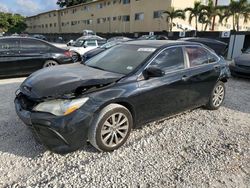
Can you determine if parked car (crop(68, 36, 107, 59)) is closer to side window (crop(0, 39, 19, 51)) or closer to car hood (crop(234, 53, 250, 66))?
side window (crop(0, 39, 19, 51))

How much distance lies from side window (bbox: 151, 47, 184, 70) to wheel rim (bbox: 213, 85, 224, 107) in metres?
1.34

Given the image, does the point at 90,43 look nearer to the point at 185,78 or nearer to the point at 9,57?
the point at 9,57

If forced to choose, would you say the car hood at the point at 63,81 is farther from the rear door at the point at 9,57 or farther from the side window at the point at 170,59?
the rear door at the point at 9,57

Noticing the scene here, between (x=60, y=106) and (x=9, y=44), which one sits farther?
(x=9, y=44)

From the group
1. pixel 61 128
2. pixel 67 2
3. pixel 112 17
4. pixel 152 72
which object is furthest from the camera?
pixel 67 2

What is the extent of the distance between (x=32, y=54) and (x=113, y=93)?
5504 mm

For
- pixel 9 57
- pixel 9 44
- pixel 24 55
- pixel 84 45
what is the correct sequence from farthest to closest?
pixel 84 45 < pixel 24 55 < pixel 9 44 < pixel 9 57

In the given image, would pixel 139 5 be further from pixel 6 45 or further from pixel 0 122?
pixel 0 122

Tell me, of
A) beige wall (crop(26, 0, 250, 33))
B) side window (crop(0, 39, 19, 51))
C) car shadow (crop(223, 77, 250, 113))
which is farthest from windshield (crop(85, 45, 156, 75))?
beige wall (crop(26, 0, 250, 33))

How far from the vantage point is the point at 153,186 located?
8.43 ft

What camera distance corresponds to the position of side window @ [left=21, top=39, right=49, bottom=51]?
24.8 ft

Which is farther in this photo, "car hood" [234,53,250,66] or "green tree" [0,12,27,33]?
"green tree" [0,12,27,33]

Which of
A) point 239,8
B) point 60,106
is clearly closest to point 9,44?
point 60,106

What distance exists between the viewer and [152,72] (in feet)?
11.2
